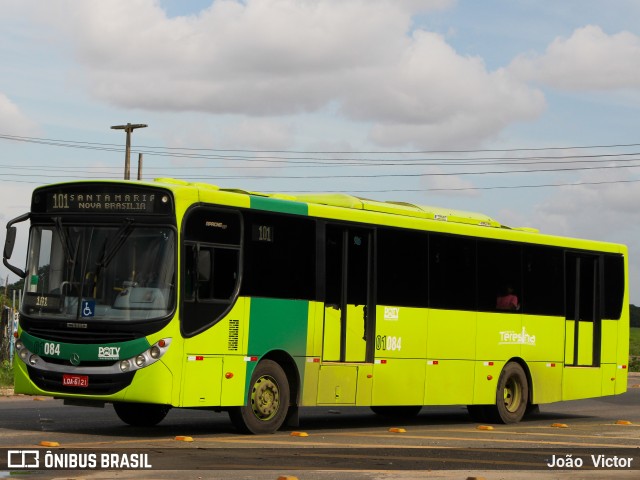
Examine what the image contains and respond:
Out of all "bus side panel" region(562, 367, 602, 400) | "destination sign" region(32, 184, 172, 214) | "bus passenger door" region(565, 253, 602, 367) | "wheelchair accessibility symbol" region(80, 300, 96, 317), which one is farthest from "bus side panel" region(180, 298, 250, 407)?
"bus passenger door" region(565, 253, 602, 367)

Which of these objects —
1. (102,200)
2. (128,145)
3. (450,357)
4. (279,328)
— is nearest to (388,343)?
(450,357)

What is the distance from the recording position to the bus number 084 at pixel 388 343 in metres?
19.4

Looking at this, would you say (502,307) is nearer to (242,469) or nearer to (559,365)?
(559,365)

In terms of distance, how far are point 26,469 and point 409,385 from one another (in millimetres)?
8790

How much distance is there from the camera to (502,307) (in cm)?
2216

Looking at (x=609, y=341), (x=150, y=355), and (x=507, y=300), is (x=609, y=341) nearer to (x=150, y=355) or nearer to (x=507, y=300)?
(x=507, y=300)

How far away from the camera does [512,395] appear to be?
2247 cm

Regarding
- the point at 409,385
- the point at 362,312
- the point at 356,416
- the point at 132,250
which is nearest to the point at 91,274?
the point at 132,250

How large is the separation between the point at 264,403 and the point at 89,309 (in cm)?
269

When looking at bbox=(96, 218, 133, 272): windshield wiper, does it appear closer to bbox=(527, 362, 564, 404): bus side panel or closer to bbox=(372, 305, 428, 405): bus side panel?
bbox=(372, 305, 428, 405): bus side panel

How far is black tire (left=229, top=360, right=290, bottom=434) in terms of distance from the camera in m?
17.2

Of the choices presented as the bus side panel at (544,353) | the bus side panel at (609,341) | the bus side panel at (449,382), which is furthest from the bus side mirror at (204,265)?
the bus side panel at (609,341)

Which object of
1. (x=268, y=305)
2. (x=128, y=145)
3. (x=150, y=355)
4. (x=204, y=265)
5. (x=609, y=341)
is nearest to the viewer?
(x=150, y=355)

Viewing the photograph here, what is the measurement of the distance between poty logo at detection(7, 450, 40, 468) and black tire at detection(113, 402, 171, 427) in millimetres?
4612
